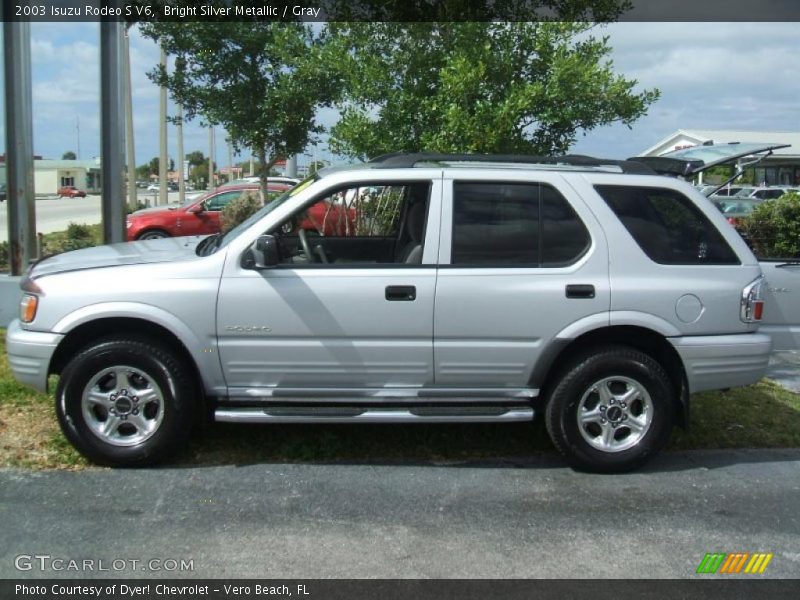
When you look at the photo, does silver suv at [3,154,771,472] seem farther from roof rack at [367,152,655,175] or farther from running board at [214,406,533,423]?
roof rack at [367,152,655,175]

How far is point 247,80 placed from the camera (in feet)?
31.4

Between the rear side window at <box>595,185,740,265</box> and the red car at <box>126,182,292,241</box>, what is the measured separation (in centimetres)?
1161

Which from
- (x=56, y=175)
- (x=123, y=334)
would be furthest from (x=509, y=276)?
(x=56, y=175)

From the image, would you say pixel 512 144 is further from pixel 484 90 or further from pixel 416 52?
pixel 416 52

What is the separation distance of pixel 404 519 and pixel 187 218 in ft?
43.3

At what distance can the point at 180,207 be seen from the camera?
17.1 meters

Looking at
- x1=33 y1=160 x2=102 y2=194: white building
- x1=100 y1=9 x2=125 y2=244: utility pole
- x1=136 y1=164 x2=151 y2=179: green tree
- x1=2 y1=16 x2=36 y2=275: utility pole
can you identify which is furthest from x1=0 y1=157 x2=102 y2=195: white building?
x1=100 y1=9 x2=125 y2=244: utility pole

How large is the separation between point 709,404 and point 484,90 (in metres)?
3.45

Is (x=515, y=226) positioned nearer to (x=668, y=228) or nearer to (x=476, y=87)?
(x=668, y=228)

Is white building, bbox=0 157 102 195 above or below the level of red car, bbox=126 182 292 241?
above

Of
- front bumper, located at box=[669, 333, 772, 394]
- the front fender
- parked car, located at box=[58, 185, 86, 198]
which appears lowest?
front bumper, located at box=[669, 333, 772, 394]

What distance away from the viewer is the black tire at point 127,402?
4.95m

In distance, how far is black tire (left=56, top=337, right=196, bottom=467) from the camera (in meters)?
4.95
